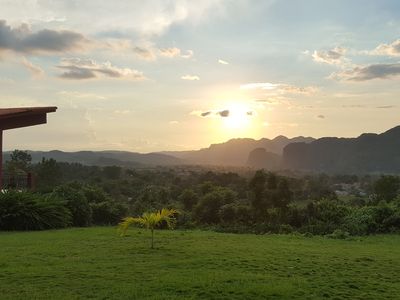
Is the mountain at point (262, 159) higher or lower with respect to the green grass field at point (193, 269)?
higher

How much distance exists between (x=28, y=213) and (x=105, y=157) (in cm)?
10201

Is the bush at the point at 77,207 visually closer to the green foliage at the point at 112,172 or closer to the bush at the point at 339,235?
the bush at the point at 339,235

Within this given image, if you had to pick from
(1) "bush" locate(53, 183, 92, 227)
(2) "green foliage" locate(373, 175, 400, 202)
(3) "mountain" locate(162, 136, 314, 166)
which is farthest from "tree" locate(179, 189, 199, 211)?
(3) "mountain" locate(162, 136, 314, 166)

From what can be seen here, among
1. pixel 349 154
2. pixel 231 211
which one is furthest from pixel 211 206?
pixel 349 154

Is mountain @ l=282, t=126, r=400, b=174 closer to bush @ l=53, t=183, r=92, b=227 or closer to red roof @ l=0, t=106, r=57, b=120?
bush @ l=53, t=183, r=92, b=227

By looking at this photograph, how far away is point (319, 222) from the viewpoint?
17312 millimetres

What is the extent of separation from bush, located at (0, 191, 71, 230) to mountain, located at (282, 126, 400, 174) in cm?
11056

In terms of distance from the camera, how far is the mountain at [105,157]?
4119 inches

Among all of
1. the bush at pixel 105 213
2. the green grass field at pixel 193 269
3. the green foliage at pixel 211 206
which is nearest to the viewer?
the green grass field at pixel 193 269

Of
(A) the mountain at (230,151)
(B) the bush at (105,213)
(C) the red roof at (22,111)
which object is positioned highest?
(A) the mountain at (230,151)

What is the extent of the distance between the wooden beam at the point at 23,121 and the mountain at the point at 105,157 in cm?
7152

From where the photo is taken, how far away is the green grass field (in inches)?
269

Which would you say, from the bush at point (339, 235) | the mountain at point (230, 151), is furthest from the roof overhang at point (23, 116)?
the mountain at point (230, 151)

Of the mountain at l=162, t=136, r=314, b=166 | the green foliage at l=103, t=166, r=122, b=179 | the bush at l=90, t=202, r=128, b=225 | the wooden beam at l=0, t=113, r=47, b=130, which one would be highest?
the mountain at l=162, t=136, r=314, b=166
